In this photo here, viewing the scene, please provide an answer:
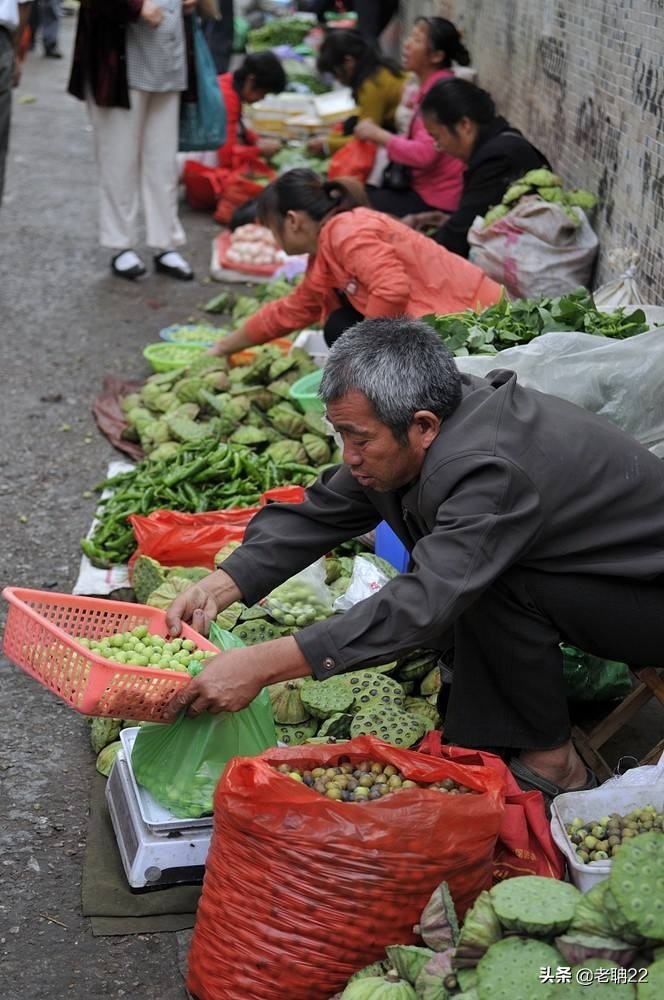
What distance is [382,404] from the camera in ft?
8.38

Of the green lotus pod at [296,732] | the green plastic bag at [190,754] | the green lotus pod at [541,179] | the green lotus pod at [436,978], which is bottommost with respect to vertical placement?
the green lotus pod at [296,732]

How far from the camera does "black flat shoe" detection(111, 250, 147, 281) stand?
24.8 feet

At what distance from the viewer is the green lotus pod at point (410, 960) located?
7.34 feet

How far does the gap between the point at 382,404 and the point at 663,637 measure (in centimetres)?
91

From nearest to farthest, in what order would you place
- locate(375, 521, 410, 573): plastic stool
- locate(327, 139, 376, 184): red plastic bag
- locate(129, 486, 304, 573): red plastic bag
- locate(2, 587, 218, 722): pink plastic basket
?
locate(2, 587, 218, 722): pink plastic basket → locate(375, 521, 410, 573): plastic stool → locate(129, 486, 304, 573): red plastic bag → locate(327, 139, 376, 184): red plastic bag

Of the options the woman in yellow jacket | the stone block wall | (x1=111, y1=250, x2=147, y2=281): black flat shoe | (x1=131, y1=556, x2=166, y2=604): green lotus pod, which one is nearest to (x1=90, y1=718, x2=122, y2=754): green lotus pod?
(x1=131, y1=556, x2=166, y2=604): green lotus pod

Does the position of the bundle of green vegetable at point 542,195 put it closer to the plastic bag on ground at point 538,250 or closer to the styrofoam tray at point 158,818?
the plastic bag on ground at point 538,250

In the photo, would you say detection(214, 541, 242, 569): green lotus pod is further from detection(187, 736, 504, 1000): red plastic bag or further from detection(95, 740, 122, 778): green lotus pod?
detection(187, 736, 504, 1000): red plastic bag

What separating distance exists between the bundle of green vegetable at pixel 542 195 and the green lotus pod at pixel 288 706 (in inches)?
118

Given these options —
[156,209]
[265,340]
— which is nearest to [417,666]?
[265,340]

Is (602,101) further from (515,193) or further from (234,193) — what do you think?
(234,193)

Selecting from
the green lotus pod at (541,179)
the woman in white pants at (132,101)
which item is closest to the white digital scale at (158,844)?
the green lotus pod at (541,179)

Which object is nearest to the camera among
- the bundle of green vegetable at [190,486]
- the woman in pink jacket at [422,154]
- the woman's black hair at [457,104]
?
the bundle of green vegetable at [190,486]

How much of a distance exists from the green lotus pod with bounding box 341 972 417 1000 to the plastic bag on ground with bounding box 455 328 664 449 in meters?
1.82
